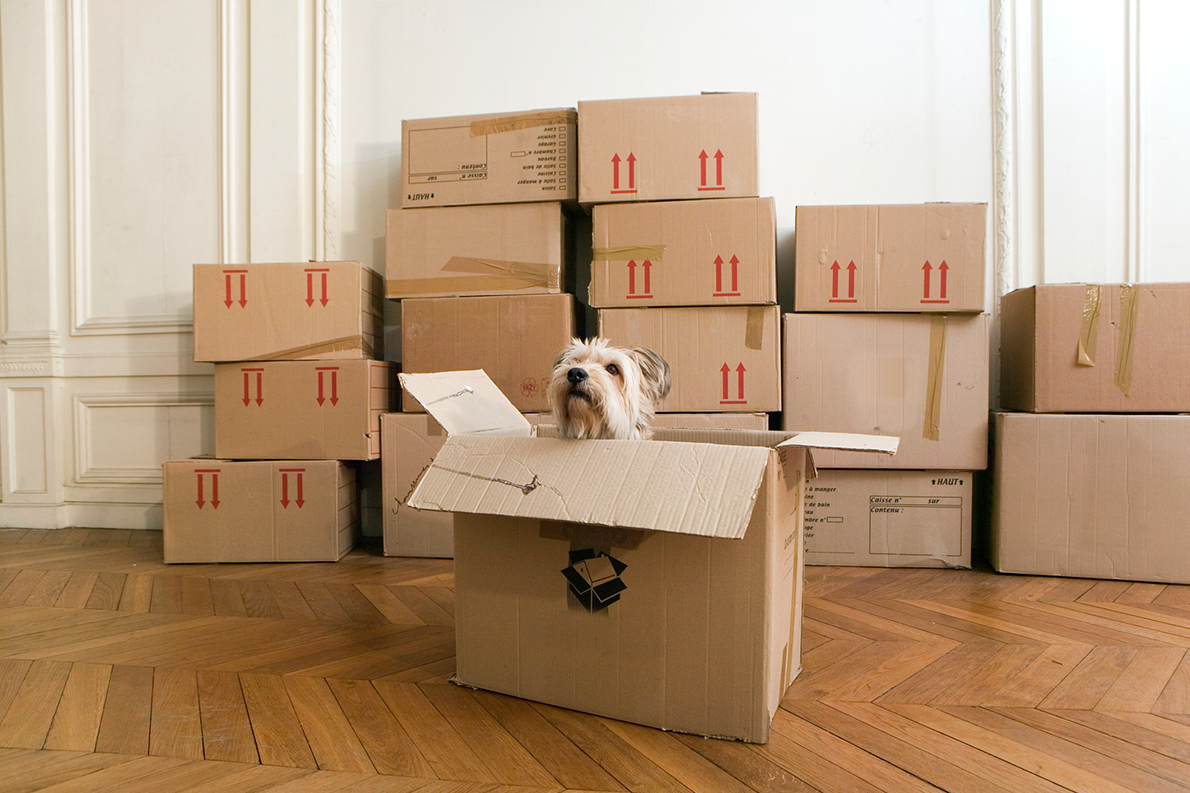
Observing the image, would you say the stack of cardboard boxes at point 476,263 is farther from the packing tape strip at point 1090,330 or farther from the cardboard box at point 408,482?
the packing tape strip at point 1090,330

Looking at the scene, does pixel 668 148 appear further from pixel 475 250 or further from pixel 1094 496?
pixel 1094 496

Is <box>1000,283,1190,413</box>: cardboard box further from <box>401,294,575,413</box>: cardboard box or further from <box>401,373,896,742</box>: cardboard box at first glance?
<box>401,294,575,413</box>: cardboard box

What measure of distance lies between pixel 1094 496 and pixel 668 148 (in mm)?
1826

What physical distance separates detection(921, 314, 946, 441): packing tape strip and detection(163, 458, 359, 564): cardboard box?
2130 mm

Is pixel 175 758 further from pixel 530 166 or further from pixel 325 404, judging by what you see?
pixel 530 166

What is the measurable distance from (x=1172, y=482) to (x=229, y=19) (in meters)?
4.08

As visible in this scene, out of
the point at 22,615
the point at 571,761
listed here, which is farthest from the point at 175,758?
the point at 22,615

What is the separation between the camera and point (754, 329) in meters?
2.21


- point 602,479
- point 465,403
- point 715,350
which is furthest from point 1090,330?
point 465,403

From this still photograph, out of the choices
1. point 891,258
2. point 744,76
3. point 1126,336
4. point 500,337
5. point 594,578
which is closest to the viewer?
point 594,578

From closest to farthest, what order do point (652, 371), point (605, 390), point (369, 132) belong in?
point (605, 390) < point (652, 371) < point (369, 132)

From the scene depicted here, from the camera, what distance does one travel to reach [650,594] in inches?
45.2

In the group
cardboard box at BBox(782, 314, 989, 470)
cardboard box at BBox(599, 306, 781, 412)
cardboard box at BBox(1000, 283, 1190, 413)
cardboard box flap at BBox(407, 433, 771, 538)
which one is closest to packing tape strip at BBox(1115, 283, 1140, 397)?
cardboard box at BBox(1000, 283, 1190, 413)

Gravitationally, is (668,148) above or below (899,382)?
above
